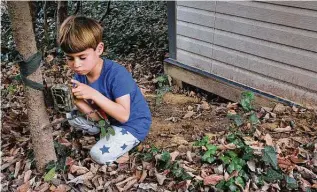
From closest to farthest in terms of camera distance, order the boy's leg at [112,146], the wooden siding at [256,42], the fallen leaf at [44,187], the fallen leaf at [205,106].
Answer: the fallen leaf at [44,187] → the boy's leg at [112,146] → the wooden siding at [256,42] → the fallen leaf at [205,106]

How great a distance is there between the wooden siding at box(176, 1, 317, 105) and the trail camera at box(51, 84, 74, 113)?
7.52 feet

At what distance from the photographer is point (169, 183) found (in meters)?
2.91

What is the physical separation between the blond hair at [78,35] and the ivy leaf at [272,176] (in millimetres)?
1548

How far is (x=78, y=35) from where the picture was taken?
265 centimetres

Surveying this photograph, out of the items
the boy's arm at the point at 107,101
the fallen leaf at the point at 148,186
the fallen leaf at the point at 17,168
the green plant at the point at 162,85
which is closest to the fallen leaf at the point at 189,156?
the fallen leaf at the point at 148,186

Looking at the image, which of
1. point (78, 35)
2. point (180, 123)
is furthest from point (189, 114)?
point (78, 35)

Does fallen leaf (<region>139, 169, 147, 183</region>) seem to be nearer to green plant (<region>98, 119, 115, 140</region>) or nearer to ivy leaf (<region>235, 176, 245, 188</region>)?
green plant (<region>98, 119, 115, 140</region>)

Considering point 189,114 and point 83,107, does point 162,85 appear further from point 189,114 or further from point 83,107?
point 83,107

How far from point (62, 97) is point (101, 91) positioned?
0.48 metres

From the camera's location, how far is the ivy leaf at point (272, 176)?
2769mm

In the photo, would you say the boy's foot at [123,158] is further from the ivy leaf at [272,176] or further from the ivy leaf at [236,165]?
the ivy leaf at [272,176]

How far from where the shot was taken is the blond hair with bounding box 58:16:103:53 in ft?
8.65

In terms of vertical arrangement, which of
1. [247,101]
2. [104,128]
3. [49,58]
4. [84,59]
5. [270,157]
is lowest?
[49,58]

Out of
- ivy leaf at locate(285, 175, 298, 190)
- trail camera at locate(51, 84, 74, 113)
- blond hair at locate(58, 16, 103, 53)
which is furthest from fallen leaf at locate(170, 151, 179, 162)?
blond hair at locate(58, 16, 103, 53)
